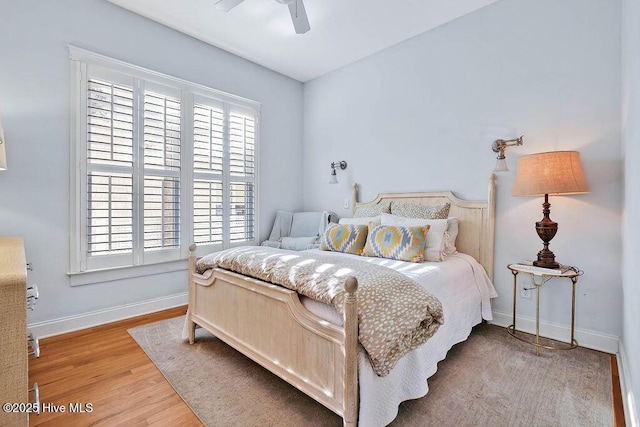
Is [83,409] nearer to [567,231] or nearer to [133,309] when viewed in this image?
[133,309]

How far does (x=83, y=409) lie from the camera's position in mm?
1649

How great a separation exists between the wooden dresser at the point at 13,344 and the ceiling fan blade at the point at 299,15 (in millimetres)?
2315

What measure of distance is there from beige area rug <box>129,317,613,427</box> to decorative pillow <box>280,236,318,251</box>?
1.46 m

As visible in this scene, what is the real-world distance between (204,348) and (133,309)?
1131 millimetres

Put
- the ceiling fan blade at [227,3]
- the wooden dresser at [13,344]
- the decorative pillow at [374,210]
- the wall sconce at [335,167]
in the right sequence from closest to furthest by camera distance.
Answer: the wooden dresser at [13,344] < the ceiling fan blade at [227,3] < the decorative pillow at [374,210] < the wall sconce at [335,167]

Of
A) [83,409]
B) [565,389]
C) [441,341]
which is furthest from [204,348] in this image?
[565,389]

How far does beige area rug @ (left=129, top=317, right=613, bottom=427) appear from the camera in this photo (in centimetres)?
156

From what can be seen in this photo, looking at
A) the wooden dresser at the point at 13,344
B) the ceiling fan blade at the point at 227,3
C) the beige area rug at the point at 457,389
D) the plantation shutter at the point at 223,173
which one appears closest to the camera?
the wooden dresser at the point at 13,344

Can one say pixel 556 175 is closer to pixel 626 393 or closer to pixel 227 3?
pixel 626 393

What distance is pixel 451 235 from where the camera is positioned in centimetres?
279

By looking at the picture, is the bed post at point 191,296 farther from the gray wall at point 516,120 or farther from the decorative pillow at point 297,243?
the gray wall at point 516,120

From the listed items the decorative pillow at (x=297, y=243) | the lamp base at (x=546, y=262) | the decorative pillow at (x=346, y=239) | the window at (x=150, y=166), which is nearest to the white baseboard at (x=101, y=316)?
the window at (x=150, y=166)

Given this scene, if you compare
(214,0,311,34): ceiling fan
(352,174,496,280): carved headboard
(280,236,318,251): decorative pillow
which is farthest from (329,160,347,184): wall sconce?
(214,0,311,34): ceiling fan

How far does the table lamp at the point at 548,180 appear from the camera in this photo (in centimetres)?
213
